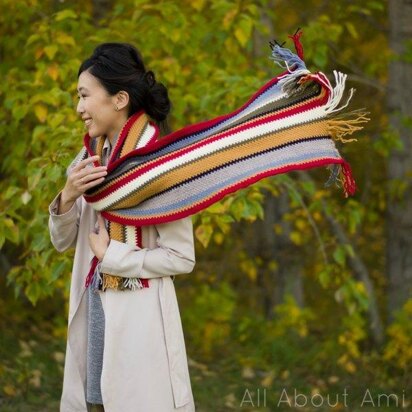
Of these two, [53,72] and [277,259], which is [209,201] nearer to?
[53,72]

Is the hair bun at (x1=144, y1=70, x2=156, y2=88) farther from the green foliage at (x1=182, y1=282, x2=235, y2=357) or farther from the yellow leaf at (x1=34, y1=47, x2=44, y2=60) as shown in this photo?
the green foliage at (x1=182, y1=282, x2=235, y2=357)

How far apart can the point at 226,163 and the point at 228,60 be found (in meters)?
2.57

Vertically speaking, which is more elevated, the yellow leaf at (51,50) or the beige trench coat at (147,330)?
the yellow leaf at (51,50)

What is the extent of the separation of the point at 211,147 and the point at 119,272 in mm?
483

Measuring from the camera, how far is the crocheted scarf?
2799mm

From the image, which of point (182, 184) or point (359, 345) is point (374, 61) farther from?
point (182, 184)

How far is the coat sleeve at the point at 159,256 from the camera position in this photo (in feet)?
9.12

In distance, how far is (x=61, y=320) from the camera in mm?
6242

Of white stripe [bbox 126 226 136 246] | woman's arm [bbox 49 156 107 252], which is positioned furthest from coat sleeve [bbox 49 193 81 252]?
white stripe [bbox 126 226 136 246]

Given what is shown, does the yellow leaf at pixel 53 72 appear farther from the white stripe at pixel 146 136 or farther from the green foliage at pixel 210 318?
the green foliage at pixel 210 318

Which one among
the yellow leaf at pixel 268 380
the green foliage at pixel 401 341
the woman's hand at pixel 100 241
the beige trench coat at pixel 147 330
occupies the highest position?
the woman's hand at pixel 100 241

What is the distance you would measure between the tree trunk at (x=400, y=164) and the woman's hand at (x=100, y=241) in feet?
11.0

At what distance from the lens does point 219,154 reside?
112 inches

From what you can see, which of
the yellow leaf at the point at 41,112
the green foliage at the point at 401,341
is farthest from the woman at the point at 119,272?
the green foliage at the point at 401,341
